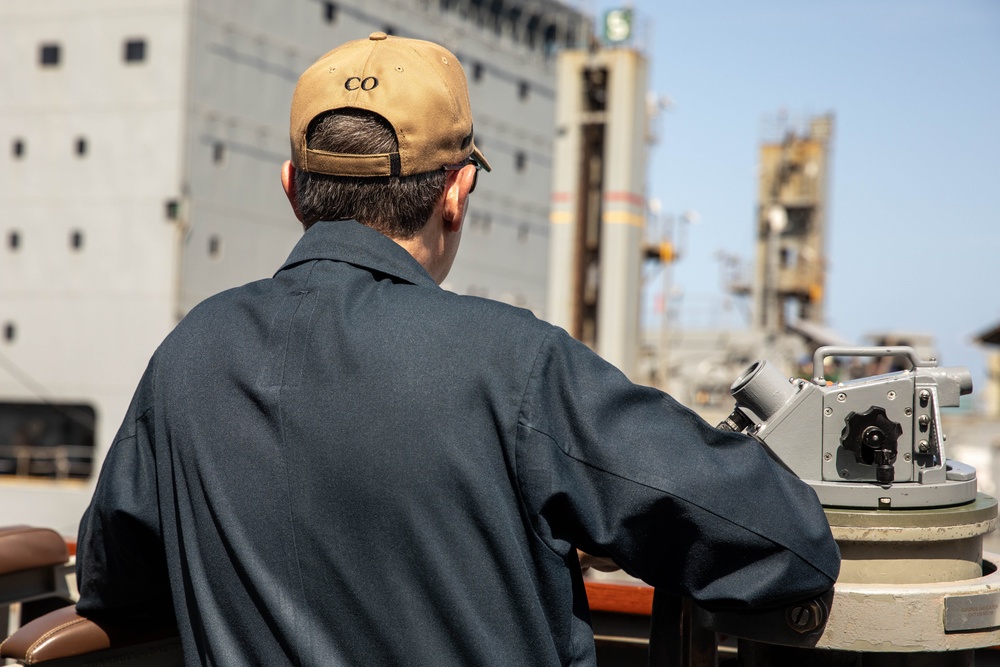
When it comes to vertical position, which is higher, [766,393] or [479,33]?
[479,33]

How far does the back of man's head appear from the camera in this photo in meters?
1.46

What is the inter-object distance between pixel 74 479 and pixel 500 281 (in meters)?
10.4

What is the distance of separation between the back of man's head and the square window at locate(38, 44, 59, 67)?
61.6 ft

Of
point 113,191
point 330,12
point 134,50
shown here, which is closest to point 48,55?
point 134,50

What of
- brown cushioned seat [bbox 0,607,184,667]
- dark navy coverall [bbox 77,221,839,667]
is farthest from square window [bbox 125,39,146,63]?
dark navy coverall [bbox 77,221,839,667]

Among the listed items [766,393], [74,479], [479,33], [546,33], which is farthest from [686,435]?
[546,33]

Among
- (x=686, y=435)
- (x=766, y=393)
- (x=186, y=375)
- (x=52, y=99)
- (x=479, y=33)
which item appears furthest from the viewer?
(x=479, y=33)

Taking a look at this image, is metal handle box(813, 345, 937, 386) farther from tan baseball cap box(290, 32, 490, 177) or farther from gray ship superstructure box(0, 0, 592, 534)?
gray ship superstructure box(0, 0, 592, 534)

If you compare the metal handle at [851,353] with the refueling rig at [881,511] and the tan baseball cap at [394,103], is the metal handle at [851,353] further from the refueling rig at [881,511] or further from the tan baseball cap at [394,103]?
the tan baseball cap at [394,103]

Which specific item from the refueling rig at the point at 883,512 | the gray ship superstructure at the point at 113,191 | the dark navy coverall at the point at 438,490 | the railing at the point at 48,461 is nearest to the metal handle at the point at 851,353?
the refueling rig at the point at 883,512

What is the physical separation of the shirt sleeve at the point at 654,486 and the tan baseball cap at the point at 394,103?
1.11 ft

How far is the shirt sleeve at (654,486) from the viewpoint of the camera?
1.33 meters

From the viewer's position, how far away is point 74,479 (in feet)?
60.8

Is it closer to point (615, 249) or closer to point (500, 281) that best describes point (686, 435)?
point (615, 249)
